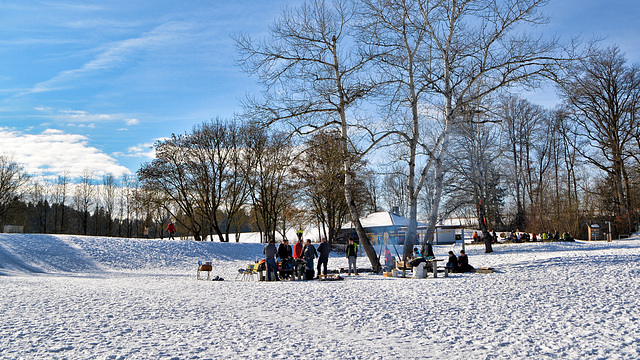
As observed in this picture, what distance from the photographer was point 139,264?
2469 centimetres

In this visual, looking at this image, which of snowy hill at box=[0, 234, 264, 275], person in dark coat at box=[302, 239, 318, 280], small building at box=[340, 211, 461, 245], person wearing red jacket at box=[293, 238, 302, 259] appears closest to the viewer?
person in dark coat at box=[302, 239, 318, 280]

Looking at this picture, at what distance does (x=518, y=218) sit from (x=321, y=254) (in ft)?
118

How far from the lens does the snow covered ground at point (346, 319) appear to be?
606cm

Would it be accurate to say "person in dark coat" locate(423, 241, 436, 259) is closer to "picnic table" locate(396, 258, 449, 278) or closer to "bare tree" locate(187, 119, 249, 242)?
"picnic table" locate(396, 258, 449, 278)

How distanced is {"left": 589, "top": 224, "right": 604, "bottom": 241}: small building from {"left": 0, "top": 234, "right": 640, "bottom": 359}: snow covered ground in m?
23.6

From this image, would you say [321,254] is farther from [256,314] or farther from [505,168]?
[505,168]

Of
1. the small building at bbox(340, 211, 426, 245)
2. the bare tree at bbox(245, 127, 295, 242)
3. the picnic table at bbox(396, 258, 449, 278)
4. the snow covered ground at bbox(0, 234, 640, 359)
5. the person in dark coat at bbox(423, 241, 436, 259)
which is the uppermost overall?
the bare tree at bbox(245, 127, 295, 242)

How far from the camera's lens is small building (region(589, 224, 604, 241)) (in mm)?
35969

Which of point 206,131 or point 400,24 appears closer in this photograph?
point 400,24

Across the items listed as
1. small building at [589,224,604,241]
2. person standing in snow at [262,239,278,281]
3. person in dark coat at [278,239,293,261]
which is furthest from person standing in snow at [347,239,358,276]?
small building at [589,224,604,241]

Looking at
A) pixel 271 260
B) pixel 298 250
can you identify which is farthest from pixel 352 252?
pixel 271 260

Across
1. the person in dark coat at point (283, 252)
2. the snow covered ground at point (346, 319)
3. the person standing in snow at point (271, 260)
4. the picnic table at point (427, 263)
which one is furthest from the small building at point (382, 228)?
the snow covered ground at point (346, 319)

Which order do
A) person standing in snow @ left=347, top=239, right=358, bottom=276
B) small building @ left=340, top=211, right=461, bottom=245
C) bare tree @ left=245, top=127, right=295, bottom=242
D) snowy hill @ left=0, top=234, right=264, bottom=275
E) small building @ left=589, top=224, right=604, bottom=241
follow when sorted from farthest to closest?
small building @ left=340, top=211, right=461, bottom=245 < bare tree @ left=245, top=127, right=295, bottom=242 < small building @ left=589, top=224, right=604, bottom=241 < snowy hill @ left=0, top=234, right=264, bottom=275 < person standing in snow @ left=347, top=239, right=358, bottom=276

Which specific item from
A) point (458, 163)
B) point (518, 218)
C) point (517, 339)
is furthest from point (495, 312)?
point (518, 218)
